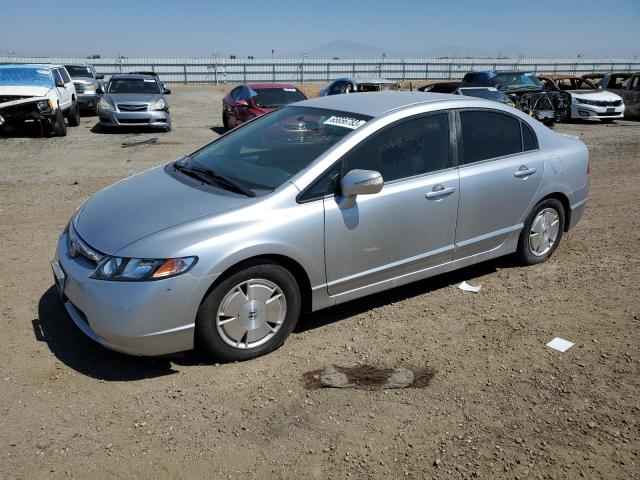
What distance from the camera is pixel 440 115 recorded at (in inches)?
181

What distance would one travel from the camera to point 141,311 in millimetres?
3357

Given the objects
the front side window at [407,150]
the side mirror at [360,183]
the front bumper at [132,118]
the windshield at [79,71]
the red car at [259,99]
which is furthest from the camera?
the windshield at [79,71]

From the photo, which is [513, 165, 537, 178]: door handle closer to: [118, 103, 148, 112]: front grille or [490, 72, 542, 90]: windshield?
[118, 103, 148, 112]: front grille

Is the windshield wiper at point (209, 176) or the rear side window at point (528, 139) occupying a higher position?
the rear side window at point (528, 139)

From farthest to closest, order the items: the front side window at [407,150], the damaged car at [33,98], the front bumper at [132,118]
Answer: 1. the front bumper at [132,118]
2. the damaged car at [33,98]
3. the front side window at [407,150]

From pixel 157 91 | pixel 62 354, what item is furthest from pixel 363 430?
pixel 157 91

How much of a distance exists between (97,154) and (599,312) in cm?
1019

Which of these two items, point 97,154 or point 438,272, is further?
point 97,154

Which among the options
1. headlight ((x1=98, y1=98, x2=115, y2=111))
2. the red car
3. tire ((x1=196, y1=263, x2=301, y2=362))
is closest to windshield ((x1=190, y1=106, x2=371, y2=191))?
tire ((x1=196, y1=263, x2=301, y2=362))

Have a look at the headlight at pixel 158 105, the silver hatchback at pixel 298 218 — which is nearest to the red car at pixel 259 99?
the headlight at pixel 158 105

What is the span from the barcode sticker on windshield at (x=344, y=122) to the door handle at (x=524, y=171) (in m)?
1.57

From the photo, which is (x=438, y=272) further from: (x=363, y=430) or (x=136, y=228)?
(x=136, y=228)

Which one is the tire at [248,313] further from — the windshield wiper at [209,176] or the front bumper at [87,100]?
the front bumper at [87,100]

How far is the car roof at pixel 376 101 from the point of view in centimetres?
444
